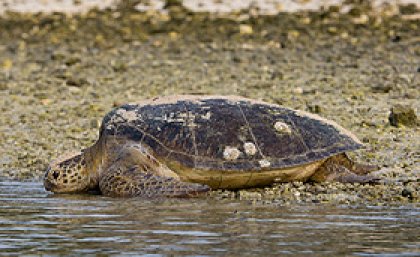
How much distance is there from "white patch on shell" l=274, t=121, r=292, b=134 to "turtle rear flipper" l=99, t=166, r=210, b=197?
0.94 meters

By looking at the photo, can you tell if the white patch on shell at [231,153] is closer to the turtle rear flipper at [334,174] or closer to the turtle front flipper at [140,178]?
the turtle front flipper at [140,178]

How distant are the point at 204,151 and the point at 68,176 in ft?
4.02

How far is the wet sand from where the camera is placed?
10.2m

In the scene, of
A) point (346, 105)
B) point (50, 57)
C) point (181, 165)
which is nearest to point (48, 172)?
point (181, 165)

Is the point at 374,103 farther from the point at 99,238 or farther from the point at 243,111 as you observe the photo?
the point at 99,238

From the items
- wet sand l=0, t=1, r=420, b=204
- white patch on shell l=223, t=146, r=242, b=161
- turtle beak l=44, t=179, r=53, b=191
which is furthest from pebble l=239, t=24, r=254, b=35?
white patch on shell l=223, t=146, r=242, b=161

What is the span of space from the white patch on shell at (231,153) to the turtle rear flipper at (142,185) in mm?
397

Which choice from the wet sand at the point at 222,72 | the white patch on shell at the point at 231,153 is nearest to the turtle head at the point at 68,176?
the wet sand at the point at 222,72

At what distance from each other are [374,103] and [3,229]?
6347mm

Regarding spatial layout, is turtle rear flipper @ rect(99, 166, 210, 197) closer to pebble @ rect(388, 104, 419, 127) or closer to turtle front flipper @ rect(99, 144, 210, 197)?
turtle front flipper @ rect(99, 144, 210, 197)

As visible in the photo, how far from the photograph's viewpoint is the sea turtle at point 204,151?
8727 mm

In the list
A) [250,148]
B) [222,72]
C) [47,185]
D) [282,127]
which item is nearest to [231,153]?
[250,148]

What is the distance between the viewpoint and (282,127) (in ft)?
29.6

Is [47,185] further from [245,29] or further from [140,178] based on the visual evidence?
[245,29]
